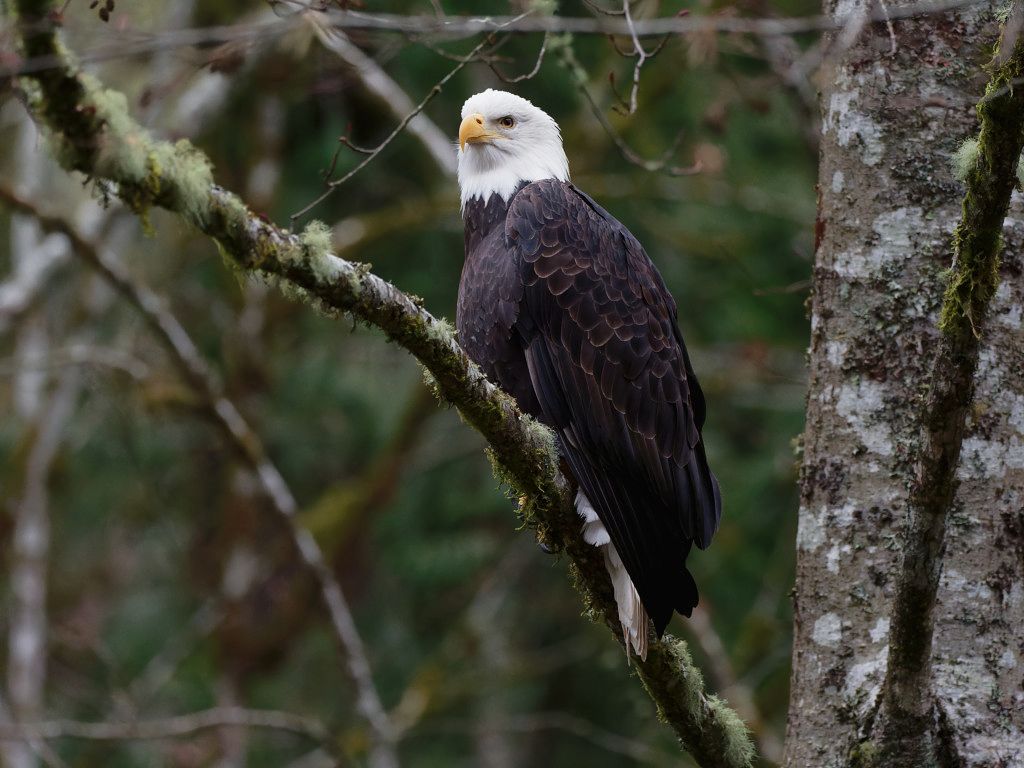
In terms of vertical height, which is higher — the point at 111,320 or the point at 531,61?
the point at 531,61

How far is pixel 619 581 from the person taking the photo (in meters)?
3.87

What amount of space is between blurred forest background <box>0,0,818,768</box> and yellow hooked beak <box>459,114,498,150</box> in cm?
177

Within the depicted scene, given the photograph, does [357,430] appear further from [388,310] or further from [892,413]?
[388,310]

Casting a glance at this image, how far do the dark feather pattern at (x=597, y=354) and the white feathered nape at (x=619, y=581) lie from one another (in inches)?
4.0

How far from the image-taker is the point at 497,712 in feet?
37.2

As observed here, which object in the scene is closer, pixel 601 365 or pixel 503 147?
pixel 601 365

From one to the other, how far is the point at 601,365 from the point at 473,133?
136 centimetres

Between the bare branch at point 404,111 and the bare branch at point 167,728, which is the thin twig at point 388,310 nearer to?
the bare branch at point 167,728

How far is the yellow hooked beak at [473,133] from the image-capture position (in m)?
5.18

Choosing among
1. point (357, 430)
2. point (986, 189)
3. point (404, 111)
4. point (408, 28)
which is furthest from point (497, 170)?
point (357, 430)

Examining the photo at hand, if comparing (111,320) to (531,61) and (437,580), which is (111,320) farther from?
(531,61)

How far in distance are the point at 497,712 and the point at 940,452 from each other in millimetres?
9040

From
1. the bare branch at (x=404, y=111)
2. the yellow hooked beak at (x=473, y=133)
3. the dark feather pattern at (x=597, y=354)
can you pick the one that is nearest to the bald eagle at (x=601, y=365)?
the dark feather pattern at (x=597, y=354)

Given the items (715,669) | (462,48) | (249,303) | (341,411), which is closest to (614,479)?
(715,669)
